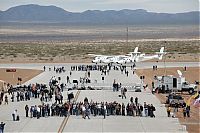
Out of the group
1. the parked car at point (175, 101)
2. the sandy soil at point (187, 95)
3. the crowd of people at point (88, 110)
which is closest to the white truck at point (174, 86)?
the sandy soil at point (187, 95)

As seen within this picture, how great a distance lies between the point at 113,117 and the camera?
3697 cm

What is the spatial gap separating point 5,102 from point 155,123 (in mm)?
16284

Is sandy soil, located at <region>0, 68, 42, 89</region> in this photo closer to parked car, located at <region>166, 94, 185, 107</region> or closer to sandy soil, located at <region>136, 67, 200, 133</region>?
sandy soil, located at <region>136, 67, 200, 133</region>

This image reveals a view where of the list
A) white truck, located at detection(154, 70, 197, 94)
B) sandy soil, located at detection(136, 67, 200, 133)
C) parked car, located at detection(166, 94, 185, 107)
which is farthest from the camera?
white truck, located at detection(154, 70, 197, 94)

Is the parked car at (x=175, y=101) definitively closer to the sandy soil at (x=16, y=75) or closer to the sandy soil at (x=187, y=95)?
the sandy soil at (x=187, y=95)

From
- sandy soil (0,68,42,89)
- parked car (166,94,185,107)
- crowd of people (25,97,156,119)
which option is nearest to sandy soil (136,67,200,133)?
parked car (166,94,185,107)

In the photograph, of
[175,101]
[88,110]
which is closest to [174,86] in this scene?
[175,101]

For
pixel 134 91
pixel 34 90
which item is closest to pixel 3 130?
pixel 34 90

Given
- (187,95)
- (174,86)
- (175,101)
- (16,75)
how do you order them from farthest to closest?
(16,75)
(174,86)
(187,95)
(175,101)

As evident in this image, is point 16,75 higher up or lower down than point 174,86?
lower down

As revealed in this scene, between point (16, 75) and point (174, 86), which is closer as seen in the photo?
point (174, 86)

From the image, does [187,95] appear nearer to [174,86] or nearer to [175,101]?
[174,86]

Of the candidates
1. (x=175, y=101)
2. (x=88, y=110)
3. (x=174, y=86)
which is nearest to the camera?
(x=88, y=110)

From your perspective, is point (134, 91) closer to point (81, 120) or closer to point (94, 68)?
point (81, 120)
